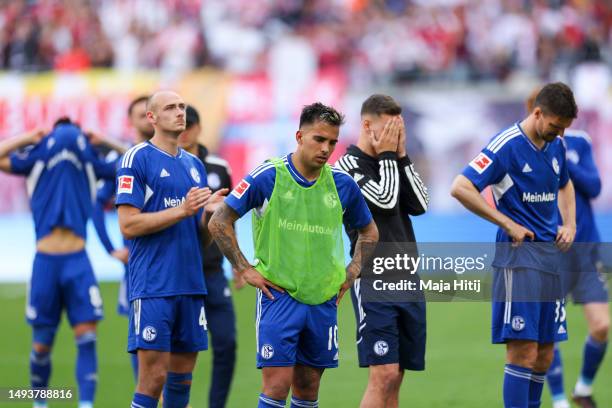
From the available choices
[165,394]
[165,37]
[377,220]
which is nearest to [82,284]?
[165,394]

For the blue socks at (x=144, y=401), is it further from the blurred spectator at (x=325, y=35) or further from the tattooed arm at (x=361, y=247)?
the blurred spectator at (x=325, y=35)

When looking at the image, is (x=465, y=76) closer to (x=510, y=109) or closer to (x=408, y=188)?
(x=510, y=109)

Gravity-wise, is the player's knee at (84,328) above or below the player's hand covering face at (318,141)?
below

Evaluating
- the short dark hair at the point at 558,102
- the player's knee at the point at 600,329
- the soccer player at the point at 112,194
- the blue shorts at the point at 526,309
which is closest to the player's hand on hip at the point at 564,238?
the blue shorts at the point at 526,309

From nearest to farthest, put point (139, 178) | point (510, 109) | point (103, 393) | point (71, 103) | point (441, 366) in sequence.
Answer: point (139, 178)
point (103, 393)
point (441, 366)
point (510, 109)
point (71, 103)

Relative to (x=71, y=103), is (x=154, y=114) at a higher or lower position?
lower

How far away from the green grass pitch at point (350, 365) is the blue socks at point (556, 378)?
0.32 meters

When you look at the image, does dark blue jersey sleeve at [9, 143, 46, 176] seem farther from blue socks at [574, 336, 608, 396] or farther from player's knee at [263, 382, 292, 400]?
blue socks at [574, 336, 608, 396]

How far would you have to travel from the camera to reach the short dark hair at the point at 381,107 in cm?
736

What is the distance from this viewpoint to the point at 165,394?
7.64 meters

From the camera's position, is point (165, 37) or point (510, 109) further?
point (165, 37)

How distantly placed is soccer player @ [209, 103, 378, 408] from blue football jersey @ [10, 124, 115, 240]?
9.35 feet

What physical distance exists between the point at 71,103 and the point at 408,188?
1616 cm

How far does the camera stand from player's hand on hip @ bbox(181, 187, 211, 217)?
6879 millimetres
